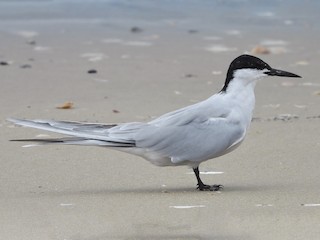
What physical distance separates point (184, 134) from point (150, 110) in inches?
78.7

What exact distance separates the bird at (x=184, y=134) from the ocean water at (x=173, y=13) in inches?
239

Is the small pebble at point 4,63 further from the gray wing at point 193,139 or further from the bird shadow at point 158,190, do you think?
the bird shadow at point 158,190

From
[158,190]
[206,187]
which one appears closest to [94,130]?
[158,190]

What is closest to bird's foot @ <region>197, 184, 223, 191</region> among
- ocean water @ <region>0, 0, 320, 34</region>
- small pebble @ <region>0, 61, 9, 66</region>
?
small pebble @ <region>0, 61, 9, 66</region>

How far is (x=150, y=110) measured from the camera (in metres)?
7.63

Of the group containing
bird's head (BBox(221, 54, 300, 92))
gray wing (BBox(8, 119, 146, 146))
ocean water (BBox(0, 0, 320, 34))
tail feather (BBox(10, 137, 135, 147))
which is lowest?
ocean water (BBox(0, 0, 320, 34))

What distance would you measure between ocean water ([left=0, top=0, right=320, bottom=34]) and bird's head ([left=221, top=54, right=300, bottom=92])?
5907mm

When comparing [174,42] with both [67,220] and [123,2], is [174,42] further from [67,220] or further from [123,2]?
[67,220]

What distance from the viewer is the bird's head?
5.80m

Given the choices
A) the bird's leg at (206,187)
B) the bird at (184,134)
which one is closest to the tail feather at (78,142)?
the bird at (184,134)

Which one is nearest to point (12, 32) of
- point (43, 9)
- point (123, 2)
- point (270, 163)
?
point (43, 9)

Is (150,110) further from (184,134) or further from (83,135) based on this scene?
(83,135)

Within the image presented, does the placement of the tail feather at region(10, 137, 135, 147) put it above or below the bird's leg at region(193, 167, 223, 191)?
above

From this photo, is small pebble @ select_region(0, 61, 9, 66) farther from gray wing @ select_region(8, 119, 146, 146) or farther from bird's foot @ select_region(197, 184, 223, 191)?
bird's foot @ select_region(197, 184, 223, 191)
